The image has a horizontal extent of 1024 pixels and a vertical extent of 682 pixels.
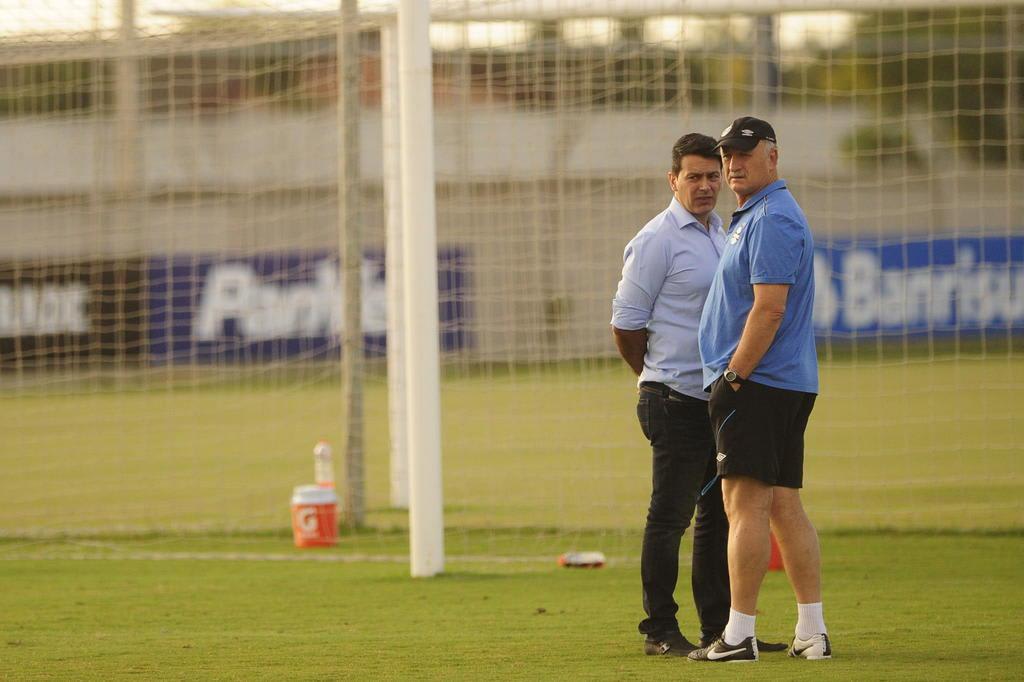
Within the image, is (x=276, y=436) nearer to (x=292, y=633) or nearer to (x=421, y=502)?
(x=421, y=502)

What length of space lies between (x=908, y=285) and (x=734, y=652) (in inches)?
665

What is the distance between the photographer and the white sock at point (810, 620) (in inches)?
164

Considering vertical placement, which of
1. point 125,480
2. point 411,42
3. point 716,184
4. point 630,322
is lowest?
point 125,480

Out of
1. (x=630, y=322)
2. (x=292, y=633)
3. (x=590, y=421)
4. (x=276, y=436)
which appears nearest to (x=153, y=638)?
(x=292, y=633)

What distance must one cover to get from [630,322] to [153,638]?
2085 mm

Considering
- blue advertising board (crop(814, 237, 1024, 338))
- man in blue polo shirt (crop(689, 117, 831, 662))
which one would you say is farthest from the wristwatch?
blue advertising board (crop(814, 237, 1024, 338))

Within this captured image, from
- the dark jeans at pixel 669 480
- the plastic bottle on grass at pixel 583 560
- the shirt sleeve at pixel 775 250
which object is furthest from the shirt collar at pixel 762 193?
Result: the plastic bottle on grass at pixel 583 560

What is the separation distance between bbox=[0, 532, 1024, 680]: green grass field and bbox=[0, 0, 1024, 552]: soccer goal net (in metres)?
1.17

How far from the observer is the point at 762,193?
408 cm

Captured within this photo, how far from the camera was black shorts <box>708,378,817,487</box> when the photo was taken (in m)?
4.02

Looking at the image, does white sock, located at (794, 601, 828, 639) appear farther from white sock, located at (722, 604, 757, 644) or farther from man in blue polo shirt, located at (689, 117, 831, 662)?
white sock, located at (722, 604, 757, 644)

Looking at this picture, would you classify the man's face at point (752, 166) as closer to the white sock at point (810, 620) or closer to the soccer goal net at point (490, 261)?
the white sock at point (810, 620)

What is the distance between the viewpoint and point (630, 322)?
4398mm

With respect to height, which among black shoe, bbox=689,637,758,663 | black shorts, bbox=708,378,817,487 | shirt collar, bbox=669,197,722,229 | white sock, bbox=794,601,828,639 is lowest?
black shoe, bbox=689,637,758,663
